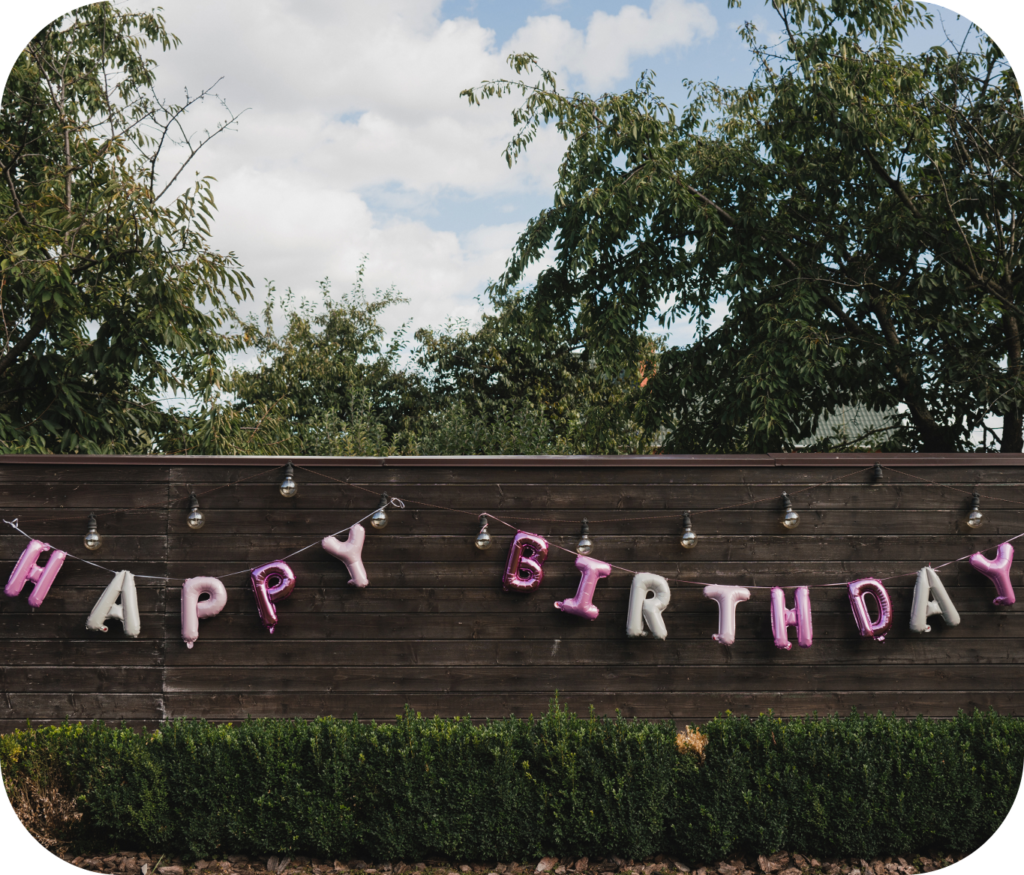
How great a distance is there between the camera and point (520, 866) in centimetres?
487

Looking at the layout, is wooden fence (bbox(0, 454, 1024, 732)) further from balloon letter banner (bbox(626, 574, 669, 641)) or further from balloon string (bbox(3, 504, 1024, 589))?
balloon letter banner (bbox(626, 574, 669, 641))

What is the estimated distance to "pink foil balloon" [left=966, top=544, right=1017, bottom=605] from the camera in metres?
5.74

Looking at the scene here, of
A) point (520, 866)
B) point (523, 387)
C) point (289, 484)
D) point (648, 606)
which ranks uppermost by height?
point (523, 387)

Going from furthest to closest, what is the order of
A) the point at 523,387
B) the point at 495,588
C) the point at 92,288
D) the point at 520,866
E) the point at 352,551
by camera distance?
the point at 523,387 → the point at 92,288 → the point at 495,588 → the point at 352,551 → the point at 520,866

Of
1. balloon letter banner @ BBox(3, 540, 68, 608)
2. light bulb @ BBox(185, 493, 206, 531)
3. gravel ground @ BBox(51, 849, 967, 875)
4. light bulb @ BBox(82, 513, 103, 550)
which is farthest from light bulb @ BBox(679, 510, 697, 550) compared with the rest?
balloon letter banner @ BBox(3, 540, 68, 608)

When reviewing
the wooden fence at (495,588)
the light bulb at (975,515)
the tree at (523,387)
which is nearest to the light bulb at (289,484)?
the wooden fence at (495,588)

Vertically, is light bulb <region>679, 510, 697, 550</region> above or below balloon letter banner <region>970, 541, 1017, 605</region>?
above

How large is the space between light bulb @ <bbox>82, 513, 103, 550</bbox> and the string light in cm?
288

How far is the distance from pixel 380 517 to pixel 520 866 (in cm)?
257

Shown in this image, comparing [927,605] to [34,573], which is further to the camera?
[927,605]

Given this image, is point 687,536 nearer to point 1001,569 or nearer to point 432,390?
point 1001,569

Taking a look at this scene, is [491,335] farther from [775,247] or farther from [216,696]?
[216,696]

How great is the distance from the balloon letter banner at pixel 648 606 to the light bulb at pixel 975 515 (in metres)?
2.46

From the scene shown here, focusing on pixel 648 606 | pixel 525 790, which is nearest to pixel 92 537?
pixel 525 790
